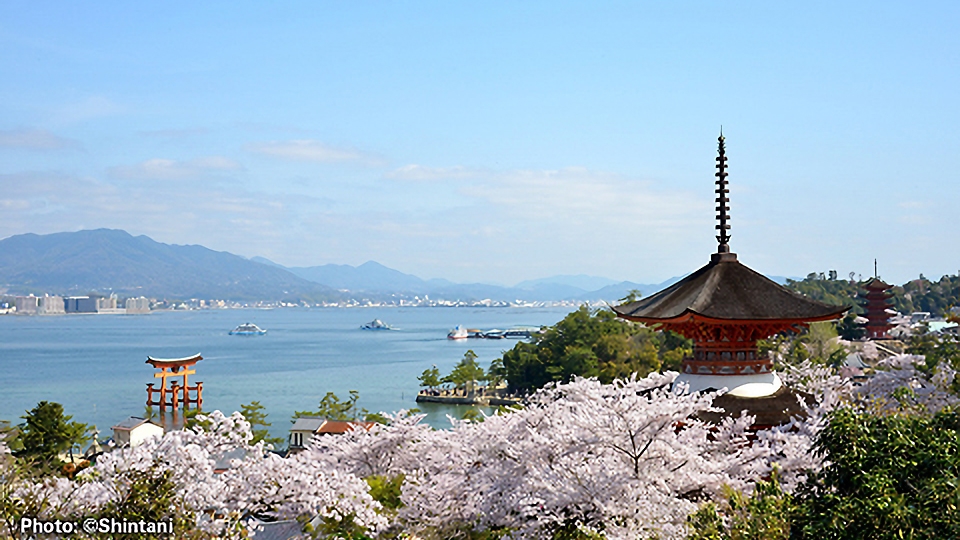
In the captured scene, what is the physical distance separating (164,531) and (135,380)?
57469 millimetres

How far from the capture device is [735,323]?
8750 mm

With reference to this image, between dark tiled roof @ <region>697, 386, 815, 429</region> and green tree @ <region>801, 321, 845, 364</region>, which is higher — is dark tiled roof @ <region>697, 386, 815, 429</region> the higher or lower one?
the higher one

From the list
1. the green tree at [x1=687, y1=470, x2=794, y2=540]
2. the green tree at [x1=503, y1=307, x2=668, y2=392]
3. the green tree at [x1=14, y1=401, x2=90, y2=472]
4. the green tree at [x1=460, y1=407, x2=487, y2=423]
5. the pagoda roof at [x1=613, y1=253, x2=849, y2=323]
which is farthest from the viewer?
the green tree at [x1=503, y1=307, x2=668, y2=392]

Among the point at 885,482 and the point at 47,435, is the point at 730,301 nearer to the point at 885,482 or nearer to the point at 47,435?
the point at 885,482

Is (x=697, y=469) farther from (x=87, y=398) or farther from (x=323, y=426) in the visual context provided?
(x=87, y=398)

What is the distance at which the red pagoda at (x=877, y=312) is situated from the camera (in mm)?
51500

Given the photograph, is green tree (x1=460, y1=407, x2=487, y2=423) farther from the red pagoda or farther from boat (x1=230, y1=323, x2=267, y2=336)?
boat (x1=230, y1=323, x2=267, y2=336)

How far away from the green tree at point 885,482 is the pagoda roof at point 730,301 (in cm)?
365

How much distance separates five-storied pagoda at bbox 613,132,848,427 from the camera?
877 cm

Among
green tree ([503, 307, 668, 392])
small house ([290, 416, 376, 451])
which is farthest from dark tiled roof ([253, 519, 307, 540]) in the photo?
green tree ([503, 307, 668, 392])

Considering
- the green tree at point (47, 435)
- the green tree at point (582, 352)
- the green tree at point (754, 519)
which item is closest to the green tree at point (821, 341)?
the green tree at point (582, 352)

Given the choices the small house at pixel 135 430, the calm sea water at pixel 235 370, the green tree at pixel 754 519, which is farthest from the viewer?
the calm sea water at pixel 235 370

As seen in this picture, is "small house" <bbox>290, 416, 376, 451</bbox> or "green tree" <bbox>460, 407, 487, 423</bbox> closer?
"green tree" <bbox>460, 407, 487, 423</bbox>

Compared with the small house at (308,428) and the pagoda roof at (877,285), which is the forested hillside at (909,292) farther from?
the small house at (308,428)
